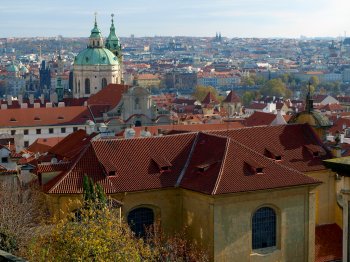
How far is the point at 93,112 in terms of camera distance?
95312 millimetres

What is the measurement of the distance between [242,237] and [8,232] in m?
11.9

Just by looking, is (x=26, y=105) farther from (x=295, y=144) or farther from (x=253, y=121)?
(x=295, y=144)

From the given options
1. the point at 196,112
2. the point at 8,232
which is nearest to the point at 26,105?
the point at 196,112

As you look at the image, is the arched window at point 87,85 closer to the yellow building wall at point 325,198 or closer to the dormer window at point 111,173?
the yellow building wall at point 325,198

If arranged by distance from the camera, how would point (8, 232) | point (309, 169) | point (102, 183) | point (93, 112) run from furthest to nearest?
point (93, 112) < point (309, 169) < point (102, 183) < point (8, 232)

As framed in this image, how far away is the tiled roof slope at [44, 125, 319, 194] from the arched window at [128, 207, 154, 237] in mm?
1277

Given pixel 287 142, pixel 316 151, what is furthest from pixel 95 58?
pixel 316 151

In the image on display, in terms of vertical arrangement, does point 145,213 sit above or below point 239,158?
below

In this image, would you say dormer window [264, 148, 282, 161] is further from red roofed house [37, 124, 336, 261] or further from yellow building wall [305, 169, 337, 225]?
yellow building wall [305, 169, 337, 225]

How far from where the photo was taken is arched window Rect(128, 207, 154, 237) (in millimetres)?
36375

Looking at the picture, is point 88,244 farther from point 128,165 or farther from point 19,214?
point 128,165

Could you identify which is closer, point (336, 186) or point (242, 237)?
point (242, 237)

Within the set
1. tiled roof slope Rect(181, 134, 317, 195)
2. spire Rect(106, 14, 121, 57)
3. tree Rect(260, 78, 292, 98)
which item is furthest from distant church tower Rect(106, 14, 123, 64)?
tiled roof slope Rect(181, 134, 317, 195)

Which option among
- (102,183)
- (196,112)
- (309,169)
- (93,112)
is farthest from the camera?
(196,112)
